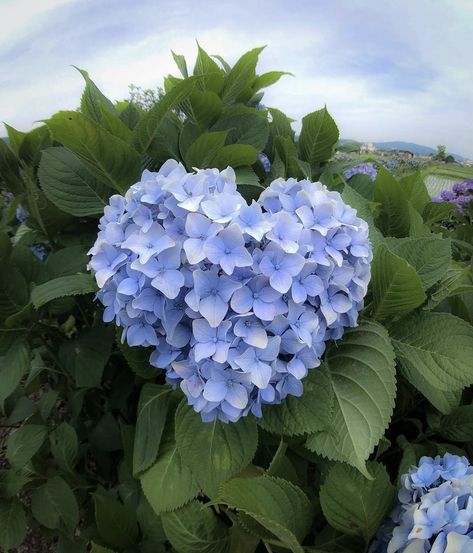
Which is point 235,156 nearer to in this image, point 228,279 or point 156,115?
point 156,115

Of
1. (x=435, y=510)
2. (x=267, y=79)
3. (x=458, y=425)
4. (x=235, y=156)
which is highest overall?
(x=267, y=79)

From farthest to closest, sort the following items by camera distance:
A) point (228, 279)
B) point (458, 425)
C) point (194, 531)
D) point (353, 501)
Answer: point (458, 425) → point (194, 531) → point (353, 501) → point (228, 279)

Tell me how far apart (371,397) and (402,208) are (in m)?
0.59

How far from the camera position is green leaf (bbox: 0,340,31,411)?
48.7 inches

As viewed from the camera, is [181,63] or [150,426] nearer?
[150,426]

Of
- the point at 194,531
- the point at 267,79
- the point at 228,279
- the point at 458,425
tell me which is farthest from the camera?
the point at 267,79

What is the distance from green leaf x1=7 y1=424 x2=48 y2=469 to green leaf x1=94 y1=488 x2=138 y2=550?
39 centimetres

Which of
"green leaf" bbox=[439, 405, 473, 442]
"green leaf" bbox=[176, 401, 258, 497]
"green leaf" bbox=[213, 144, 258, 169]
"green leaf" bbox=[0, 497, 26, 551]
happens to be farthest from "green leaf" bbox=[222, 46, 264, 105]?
"green leaf" bbox=[0, 497, 26, 551]

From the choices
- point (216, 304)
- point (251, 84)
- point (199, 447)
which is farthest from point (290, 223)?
point (251, 84)

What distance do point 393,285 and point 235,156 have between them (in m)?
0.50

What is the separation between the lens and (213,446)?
1.01m

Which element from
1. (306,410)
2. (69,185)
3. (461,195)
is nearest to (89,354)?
(69,185)

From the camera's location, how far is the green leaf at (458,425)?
1.21 meters

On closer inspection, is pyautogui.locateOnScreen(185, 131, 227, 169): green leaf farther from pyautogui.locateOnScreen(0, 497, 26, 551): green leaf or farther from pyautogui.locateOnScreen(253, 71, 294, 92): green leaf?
pyautogui.locateOnScreen(0, 497, 26, 551): green leaf
